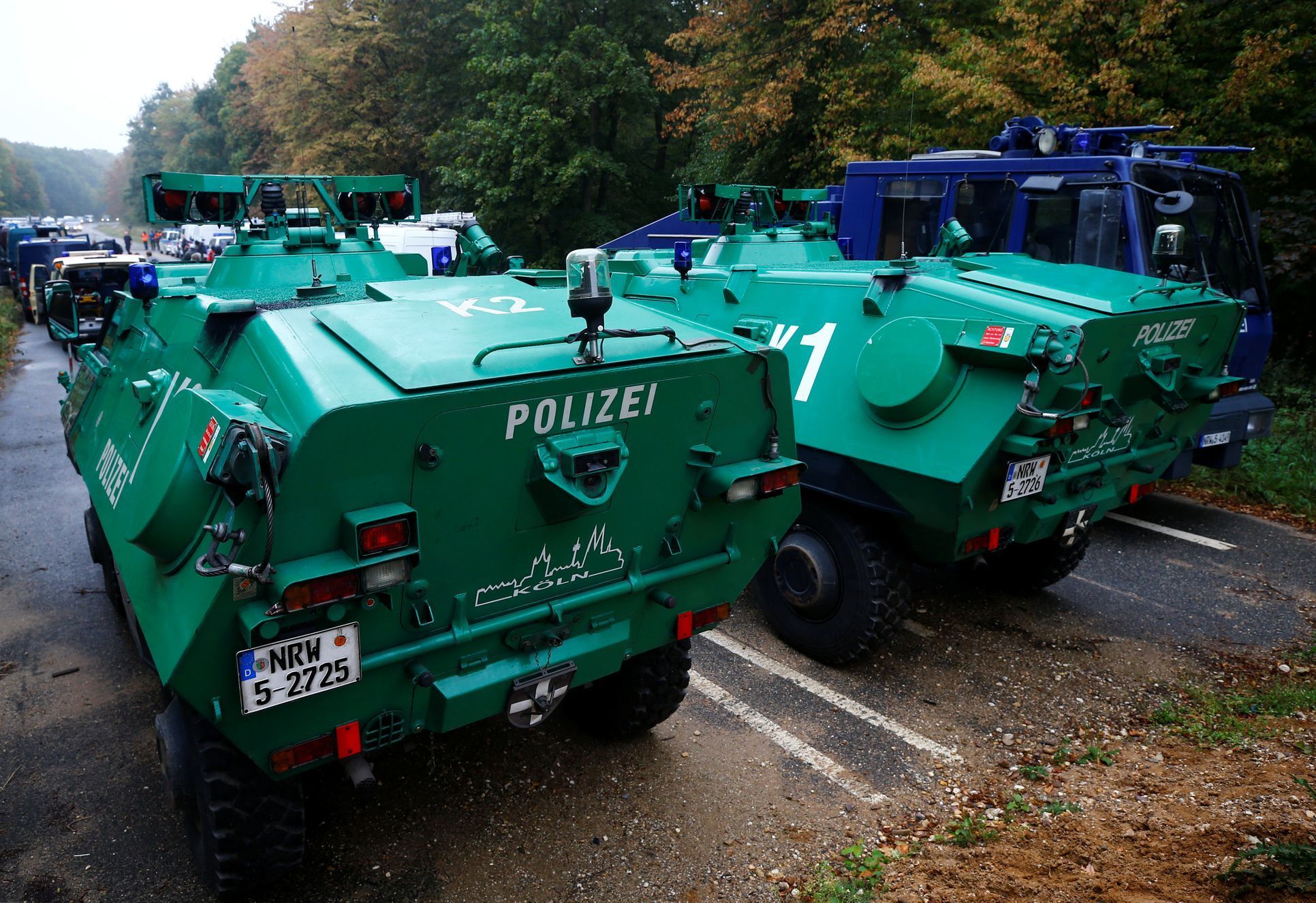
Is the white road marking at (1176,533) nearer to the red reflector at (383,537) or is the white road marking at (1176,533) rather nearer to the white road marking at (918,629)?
the white road marking at (918,629)

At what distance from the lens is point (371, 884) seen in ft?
11.2

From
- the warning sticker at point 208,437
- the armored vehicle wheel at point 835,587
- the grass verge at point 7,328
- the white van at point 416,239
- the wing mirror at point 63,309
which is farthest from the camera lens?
the white van at point 416,239

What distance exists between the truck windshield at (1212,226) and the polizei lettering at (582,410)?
5239 millimetres

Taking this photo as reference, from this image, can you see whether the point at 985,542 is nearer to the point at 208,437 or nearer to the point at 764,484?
the point at 764,484

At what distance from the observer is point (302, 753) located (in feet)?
9.61

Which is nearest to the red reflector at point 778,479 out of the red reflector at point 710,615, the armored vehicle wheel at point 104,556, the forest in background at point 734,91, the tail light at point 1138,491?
the red reflector at point 710,615

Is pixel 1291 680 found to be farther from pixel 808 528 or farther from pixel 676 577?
pixel 676 577

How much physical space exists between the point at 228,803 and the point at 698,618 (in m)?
1.87

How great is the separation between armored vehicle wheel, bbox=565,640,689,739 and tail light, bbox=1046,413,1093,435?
6.67ft

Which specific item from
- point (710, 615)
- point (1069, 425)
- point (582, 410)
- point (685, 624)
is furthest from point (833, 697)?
point (582, 410)

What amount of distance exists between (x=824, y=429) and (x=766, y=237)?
7.66 ft

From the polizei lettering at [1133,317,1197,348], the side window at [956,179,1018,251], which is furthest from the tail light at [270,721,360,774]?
the side window at [956,179,1018,251]

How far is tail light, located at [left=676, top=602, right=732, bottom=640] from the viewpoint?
12.4ft

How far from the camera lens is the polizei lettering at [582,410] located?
295 cm
